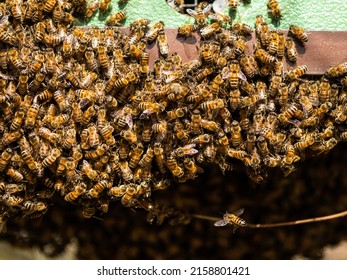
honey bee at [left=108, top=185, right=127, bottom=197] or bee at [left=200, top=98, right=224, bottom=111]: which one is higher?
bee at [left=200, top=98, right=224, bottom=111]

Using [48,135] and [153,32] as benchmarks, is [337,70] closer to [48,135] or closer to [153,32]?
[153,32]

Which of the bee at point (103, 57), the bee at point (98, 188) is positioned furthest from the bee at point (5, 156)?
the bee at point (103, 57)

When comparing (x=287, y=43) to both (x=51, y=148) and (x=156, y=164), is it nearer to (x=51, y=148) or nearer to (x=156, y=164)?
(x=156, y=164)

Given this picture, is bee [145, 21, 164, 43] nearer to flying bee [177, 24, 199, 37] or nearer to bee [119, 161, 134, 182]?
flying bee [177, 24, 199, 37]

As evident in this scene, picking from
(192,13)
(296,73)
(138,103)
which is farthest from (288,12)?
(138,103)

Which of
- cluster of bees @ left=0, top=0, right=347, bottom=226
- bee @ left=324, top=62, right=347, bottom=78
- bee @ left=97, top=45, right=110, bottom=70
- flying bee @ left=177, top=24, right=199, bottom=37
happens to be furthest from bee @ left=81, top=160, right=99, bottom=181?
bee @ left=324, top=62, right=347, bottom=78

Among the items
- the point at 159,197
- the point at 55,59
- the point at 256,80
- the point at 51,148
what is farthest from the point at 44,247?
the point at 256,80
